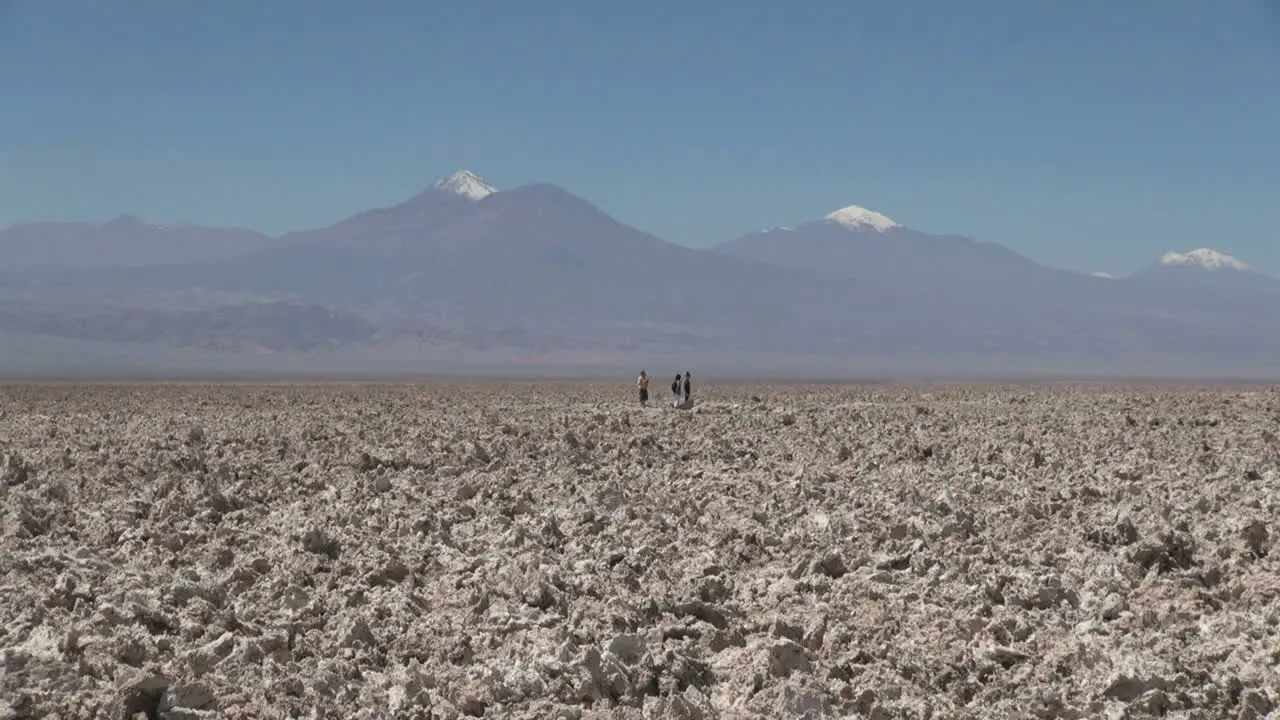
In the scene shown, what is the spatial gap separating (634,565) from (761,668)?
2.23 metres

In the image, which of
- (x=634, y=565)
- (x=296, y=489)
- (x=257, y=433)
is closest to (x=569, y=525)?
(x=634, y=565)

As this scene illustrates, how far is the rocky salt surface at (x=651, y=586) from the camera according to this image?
7527mm

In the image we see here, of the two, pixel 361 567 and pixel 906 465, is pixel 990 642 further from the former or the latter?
pixel 906 465

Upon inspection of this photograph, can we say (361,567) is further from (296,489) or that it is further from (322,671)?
(296,489)

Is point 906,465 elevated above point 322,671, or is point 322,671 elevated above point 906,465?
point 906,465

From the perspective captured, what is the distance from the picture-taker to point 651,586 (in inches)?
364

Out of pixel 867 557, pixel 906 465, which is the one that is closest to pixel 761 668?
pixel 867 557

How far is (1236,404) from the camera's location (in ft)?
90.1

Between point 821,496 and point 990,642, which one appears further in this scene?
point 821,496

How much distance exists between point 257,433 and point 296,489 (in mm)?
6270

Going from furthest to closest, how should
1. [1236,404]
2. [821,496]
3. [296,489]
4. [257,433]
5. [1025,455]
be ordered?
[1236,404]
[257,433]
[1025,455]
[296,489]
[821,496]

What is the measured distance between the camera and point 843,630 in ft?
27.2

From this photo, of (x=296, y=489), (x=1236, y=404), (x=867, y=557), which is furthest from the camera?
(x=1236, y=404)

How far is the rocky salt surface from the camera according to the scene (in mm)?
7527
